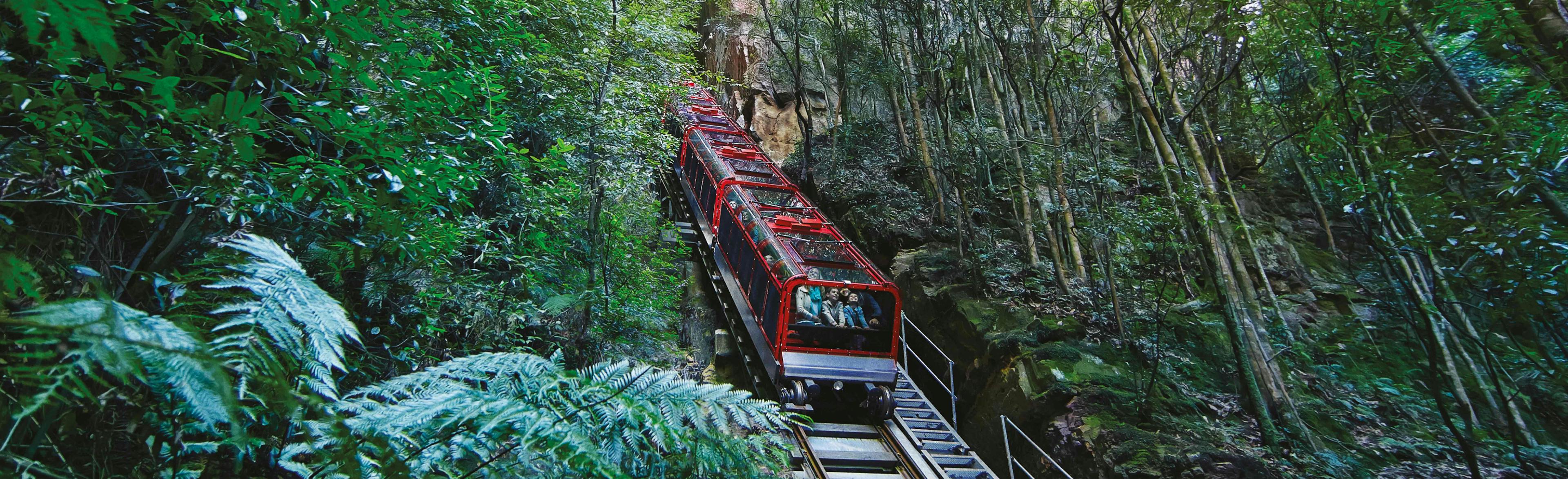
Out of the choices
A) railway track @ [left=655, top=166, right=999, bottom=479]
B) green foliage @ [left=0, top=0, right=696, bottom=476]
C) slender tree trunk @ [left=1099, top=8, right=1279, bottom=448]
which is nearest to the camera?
green foliage @ [left=0, top=0, right=696, bottom=476]

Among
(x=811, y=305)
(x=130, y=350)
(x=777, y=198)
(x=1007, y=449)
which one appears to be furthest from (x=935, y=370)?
(x=130, y=350)

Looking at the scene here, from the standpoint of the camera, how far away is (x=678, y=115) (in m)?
14.4

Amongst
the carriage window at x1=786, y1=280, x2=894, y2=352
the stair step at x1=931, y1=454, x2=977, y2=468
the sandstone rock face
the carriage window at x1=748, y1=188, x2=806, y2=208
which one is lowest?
the stair step at x1=931, y1=454, x2=977, y2=468

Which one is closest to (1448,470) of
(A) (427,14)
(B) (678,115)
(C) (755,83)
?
(A) (427,14)

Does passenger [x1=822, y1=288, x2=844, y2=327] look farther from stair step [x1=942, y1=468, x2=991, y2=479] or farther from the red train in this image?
stair step [x1=942, y1=468, x2=991, y2=479]

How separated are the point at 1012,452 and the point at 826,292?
10.0ft

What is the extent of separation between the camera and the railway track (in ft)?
24.8

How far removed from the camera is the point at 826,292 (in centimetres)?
919

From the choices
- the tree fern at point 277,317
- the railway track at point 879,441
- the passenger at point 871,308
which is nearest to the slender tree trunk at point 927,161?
the railway track at point 879,441

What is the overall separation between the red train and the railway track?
→ 0.32 m

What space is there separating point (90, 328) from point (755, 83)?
67.7 ft

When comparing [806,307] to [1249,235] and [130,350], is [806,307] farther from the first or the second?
[130,350]

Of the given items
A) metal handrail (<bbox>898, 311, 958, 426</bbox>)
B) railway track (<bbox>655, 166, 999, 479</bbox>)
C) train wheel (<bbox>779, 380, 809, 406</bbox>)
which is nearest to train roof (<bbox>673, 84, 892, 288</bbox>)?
metal handrail (<bbox>898, 311, 958, 426</bbox>)

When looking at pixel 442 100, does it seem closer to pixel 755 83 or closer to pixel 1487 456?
pixel 1487 456
